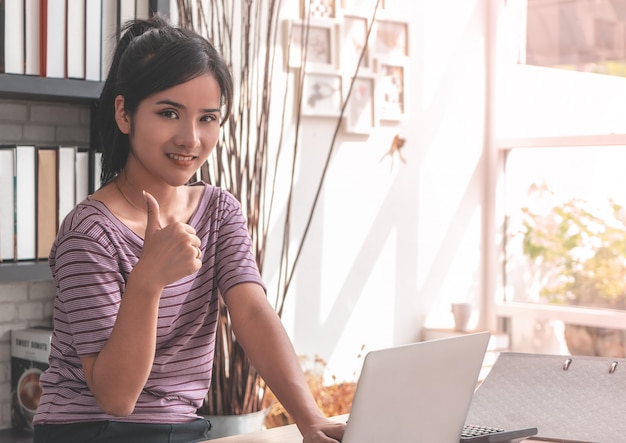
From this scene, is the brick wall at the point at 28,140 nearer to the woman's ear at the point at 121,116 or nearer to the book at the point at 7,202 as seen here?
the book at the point at 7,202

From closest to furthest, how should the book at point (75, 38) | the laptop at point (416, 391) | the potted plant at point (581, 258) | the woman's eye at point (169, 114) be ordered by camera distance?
the laptop at point (416, 391) → the woman's eye at point (169, 114) → the book at point (75, 38) → the potted plant at point (581, 258)

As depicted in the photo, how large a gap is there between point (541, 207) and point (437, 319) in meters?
0.80

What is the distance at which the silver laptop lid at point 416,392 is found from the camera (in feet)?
3.98

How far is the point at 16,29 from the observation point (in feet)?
8.48

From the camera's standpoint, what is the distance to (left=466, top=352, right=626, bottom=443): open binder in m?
1.60

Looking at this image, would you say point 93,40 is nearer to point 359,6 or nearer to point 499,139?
point 359,6

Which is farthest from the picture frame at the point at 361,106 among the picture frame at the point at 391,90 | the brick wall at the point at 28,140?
the brick wall at the point at 28,140

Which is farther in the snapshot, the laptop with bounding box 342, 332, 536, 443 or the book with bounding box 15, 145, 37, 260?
the book with bounding box 15, 145, 37, 260

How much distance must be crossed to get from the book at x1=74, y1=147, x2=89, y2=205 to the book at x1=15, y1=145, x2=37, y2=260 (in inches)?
5.3

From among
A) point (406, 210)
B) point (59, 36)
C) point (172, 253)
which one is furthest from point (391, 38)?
point (172, 253)

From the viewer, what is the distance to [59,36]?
267 centimetres

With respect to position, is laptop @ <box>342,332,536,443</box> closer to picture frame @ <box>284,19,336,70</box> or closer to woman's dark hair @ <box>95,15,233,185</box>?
woman's dark hair @ <box>95,15,233,185</box>

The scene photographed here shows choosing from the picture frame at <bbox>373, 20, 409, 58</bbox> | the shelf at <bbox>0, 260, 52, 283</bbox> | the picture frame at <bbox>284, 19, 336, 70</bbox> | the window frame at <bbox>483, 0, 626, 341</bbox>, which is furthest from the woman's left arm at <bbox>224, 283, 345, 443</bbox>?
the window frame at <bbox>483, 0, 626, 341</bbox>

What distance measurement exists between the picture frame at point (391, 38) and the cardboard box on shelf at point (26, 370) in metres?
2.17
